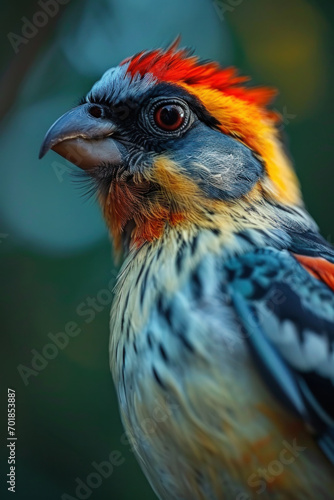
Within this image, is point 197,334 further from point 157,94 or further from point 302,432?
point 157,94

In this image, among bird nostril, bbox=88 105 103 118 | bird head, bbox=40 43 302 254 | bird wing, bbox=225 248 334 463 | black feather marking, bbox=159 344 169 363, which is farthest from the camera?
bird nostril, bbox=88 105 103 118

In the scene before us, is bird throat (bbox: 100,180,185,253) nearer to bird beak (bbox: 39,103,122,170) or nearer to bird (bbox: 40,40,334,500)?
bird (bbox: 40,40,334,500)

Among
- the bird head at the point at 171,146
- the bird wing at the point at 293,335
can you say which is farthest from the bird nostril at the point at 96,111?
the bird wing at the point at 293,335

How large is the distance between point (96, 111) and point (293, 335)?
5.12 ft

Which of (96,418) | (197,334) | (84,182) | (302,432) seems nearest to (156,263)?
(197,334)

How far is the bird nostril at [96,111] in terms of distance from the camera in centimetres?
313

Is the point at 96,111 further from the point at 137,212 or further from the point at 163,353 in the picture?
the point at 163,353

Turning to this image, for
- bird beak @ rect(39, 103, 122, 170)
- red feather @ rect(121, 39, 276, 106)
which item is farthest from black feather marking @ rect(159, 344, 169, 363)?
red feather @ rect(121, 39, 276, 106)

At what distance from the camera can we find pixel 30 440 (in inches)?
229

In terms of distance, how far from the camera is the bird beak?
301cm

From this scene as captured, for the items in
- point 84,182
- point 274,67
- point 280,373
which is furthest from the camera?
point 274,67

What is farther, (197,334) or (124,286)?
(124,286)

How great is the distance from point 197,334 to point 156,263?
19.1 inches

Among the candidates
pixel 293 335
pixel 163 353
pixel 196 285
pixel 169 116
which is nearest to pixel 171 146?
pixel 169 116
